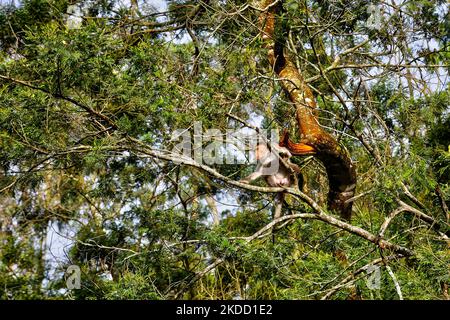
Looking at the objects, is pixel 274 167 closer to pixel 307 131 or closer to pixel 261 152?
pixel 261 152

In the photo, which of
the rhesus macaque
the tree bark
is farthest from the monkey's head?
the tree bark

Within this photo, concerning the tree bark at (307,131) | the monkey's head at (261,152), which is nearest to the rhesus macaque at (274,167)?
the monkey's head at (261,152)

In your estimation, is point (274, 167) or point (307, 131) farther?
point (307, 131)

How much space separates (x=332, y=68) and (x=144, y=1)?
249cm

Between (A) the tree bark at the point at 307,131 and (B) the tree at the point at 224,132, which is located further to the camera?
(A) the tree bark at the point at 307,131

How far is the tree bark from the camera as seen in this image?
6.55 m

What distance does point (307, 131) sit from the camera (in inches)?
263

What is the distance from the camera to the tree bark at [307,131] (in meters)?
6.55

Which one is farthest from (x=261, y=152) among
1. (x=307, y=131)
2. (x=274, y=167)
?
(x=307, y=131)

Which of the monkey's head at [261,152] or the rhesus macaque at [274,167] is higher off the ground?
the monkey's head at [261,152]

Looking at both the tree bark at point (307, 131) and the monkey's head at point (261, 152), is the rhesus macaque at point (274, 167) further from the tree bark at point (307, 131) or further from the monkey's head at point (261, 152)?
the tree bark at point (307, 131)

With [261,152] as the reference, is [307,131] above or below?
above

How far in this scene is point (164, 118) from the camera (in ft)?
19.7
